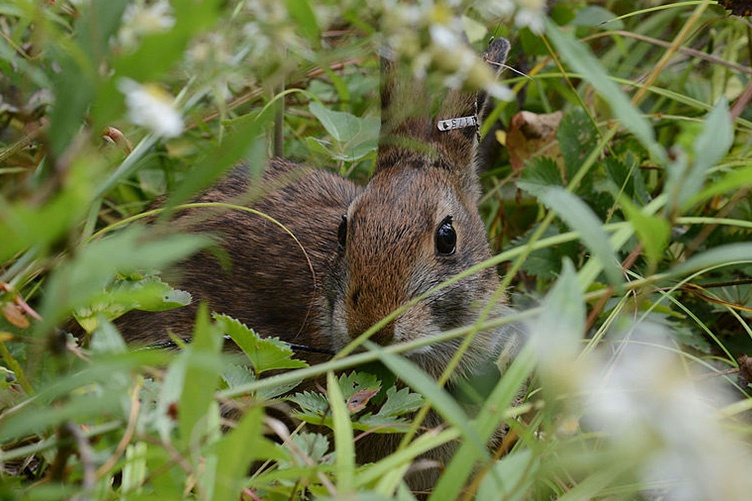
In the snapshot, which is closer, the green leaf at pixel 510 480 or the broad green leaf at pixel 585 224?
the broad green leaf at pixel 585 224

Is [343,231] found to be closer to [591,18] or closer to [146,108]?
[146,108]

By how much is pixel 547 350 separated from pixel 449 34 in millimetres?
542

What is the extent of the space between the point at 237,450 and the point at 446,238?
154cm

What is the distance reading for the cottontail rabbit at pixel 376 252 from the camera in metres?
2.44

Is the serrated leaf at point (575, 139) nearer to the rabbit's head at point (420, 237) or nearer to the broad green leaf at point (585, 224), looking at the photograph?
the rabbit's head at point (420, 237)

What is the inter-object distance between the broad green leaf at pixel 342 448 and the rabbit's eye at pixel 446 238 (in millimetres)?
1001

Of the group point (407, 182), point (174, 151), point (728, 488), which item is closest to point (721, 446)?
point (728, 488)

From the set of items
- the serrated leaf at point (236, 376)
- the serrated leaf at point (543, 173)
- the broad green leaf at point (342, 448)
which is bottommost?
the serrated leaf at point (543, 173)

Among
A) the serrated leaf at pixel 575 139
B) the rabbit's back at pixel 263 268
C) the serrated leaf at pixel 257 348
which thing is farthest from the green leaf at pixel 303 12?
the serrated leaf at pixel 575 139

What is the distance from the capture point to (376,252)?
2455mm

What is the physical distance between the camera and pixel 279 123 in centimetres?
314

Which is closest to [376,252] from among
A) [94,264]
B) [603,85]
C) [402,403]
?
[402,403]

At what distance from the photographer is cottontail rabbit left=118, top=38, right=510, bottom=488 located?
2436mm

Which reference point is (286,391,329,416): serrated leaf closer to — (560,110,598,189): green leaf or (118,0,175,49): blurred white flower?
(118,0,175,49): blurred white flower
